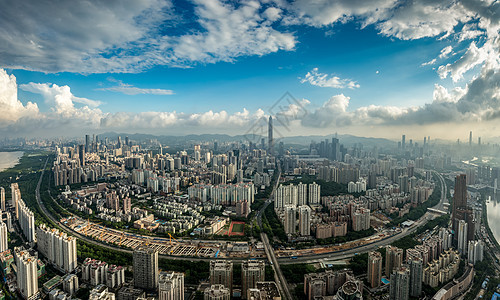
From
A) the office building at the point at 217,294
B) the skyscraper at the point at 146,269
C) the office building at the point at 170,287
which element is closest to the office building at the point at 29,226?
the skyscraper at the point at 146,269

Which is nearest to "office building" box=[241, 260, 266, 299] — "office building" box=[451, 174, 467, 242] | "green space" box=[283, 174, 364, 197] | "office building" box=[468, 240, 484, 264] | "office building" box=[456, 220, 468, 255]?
"office building" box=[468, 240, 484, 264]

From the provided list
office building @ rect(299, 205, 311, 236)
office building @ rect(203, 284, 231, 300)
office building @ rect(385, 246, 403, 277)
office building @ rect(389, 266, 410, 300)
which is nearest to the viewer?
office building @ rect(203, 284, 231, 300)

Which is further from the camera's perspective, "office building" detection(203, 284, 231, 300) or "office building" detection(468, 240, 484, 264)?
"office building" detection(468, 240, 484, 264)

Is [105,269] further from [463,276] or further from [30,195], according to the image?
[30,195]

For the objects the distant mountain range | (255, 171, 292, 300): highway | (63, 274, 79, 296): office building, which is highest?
the distant mountain range

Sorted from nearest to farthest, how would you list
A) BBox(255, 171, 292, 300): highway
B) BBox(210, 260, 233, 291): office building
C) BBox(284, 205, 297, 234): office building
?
BBox(210, 260, 233, 291): office building → BBox(255, 171, 292, 300): highway → BBox(284, 205, 297, 234): office building

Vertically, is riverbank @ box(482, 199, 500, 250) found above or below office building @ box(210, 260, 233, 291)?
below

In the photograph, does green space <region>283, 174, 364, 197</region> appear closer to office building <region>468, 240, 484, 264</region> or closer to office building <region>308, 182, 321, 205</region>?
office building <region>308, 182, 321, 205</region>
